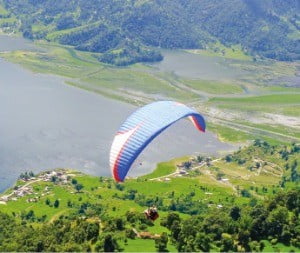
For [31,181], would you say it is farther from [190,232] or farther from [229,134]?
[229,134]

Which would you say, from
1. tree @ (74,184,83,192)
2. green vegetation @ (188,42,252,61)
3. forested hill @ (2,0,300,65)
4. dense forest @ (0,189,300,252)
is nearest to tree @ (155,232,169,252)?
dense forest @ (0,189,300,252)

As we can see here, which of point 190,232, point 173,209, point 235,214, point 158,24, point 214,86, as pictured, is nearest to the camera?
point 190,232

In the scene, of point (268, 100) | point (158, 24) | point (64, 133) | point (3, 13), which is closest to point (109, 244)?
point (64, 133)

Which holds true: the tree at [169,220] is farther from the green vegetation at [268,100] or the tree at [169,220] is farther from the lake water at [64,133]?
the green vegetation at [268,100]

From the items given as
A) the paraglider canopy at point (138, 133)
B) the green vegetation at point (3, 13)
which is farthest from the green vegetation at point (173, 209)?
the green vegetation at point (3, 13)

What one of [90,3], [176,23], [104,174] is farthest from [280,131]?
[90,3]

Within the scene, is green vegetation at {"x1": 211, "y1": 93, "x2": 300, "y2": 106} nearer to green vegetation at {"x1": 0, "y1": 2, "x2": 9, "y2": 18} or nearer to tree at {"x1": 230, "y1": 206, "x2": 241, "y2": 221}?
tree at {"x1": 230, "y1": 206, "x2": 241, "y2": 221}
